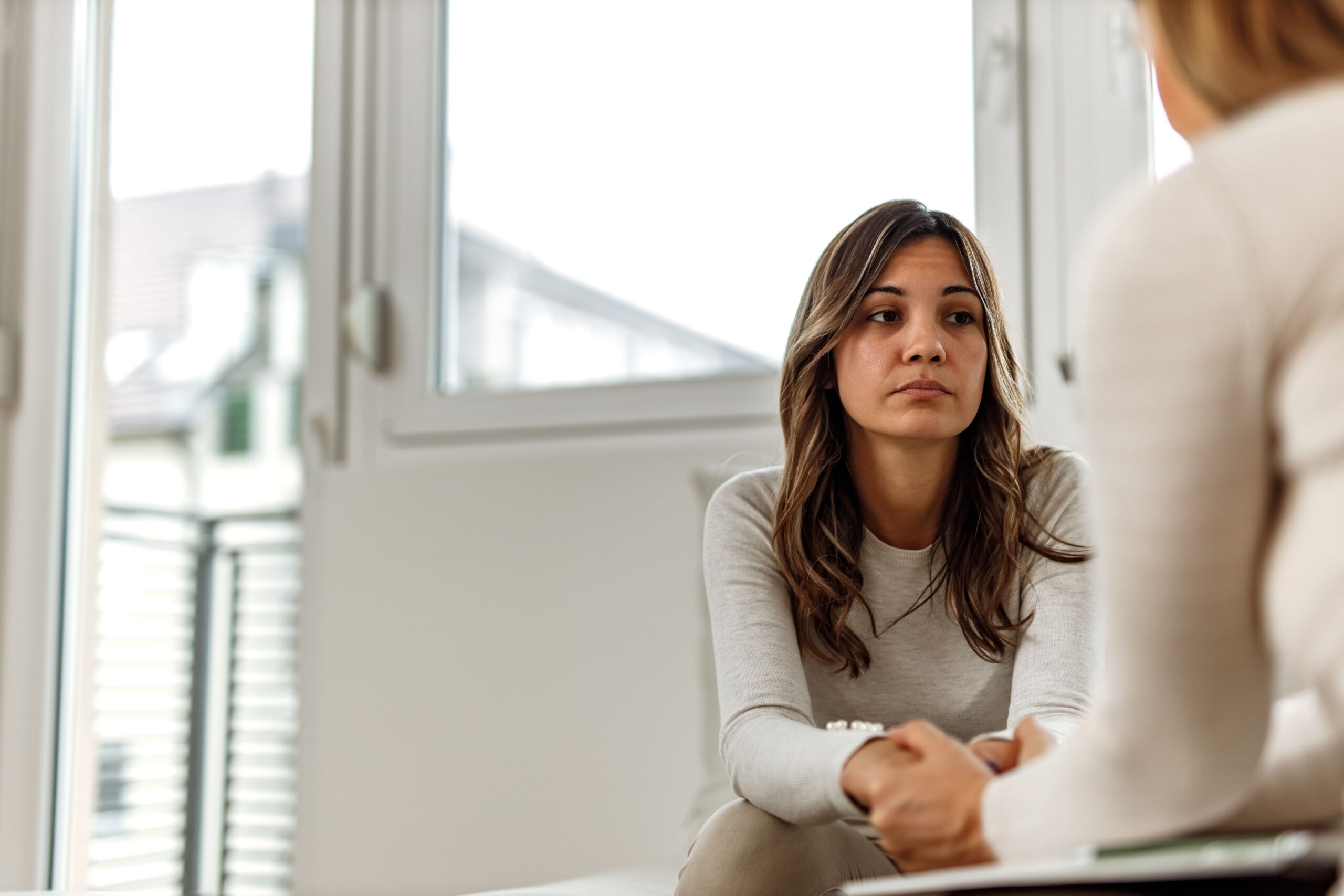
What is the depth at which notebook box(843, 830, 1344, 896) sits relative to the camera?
52 cm

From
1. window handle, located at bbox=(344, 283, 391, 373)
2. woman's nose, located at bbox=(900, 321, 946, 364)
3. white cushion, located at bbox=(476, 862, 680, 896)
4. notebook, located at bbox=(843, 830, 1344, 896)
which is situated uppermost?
window handle, located at bbox=(344, 283, 391, 373)

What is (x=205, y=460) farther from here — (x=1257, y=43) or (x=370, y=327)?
(x=1257, y=43)

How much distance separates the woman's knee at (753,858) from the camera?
1.03 meters

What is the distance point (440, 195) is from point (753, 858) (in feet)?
5.42

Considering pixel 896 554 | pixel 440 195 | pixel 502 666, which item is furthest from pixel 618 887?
pixel 440 195

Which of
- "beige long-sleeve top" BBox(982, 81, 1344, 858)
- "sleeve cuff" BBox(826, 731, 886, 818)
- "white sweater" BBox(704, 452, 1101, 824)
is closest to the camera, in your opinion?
"beige long-sleeve top" BBox(982, 81, 1344, 858)

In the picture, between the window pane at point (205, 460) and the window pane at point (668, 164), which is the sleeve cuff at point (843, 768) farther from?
the window pane at point (205, 460)

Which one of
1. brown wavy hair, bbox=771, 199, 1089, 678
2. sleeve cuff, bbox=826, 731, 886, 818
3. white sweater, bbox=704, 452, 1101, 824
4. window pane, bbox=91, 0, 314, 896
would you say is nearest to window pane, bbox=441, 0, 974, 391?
window pane, bbox=91, 0, 314, 896

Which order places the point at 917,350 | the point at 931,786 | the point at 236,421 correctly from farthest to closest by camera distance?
the point at 236,421, the point at 917,350, the point at 931,786

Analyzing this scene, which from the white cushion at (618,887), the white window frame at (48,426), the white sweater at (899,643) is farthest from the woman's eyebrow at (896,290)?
the white window frame at (48,426)

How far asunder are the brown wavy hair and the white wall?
658 millimetres

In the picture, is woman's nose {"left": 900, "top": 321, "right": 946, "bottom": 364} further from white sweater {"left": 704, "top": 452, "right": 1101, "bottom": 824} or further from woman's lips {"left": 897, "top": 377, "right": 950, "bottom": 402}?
white sweater {"left": 704, "top": 452, "right": 1101, "bottom": 824}

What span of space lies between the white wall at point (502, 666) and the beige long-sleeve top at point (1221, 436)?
139cm

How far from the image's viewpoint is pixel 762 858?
41.4 inches
